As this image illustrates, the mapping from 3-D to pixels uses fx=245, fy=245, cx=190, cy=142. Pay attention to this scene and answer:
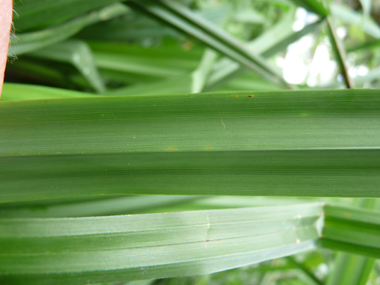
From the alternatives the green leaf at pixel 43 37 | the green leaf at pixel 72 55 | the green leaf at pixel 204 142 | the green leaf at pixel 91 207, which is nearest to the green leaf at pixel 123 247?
the green leaf at pixel 204 142

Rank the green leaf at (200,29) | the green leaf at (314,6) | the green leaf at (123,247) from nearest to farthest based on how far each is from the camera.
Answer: the green leaf at (123,247) → the green leaf at (314,6) → the green leaf at (200,29)

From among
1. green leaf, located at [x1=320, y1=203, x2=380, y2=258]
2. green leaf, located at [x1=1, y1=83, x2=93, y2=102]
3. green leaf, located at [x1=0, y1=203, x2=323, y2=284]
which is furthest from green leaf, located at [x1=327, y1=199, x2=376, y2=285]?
green leaf, located at [x1=1, y1=83, x2=93, y2=102]

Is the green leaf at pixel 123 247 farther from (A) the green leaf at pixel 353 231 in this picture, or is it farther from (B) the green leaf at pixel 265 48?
(B) the green leaf at pixel 265 48

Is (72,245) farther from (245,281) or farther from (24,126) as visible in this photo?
(245,281)


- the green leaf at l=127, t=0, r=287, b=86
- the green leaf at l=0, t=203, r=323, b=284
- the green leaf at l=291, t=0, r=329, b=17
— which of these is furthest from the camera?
the green leaf at l=127, t=0, r=287, b=86

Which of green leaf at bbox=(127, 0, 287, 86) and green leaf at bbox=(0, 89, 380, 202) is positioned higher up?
green leaf at bbox=(127, 0, 287, 86)

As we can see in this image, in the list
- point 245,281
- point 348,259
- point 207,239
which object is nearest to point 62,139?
point 207,239

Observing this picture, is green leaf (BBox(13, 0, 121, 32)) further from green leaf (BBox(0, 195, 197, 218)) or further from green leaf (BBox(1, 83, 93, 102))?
green leaf (BBox(0, 195, 197, 218))
